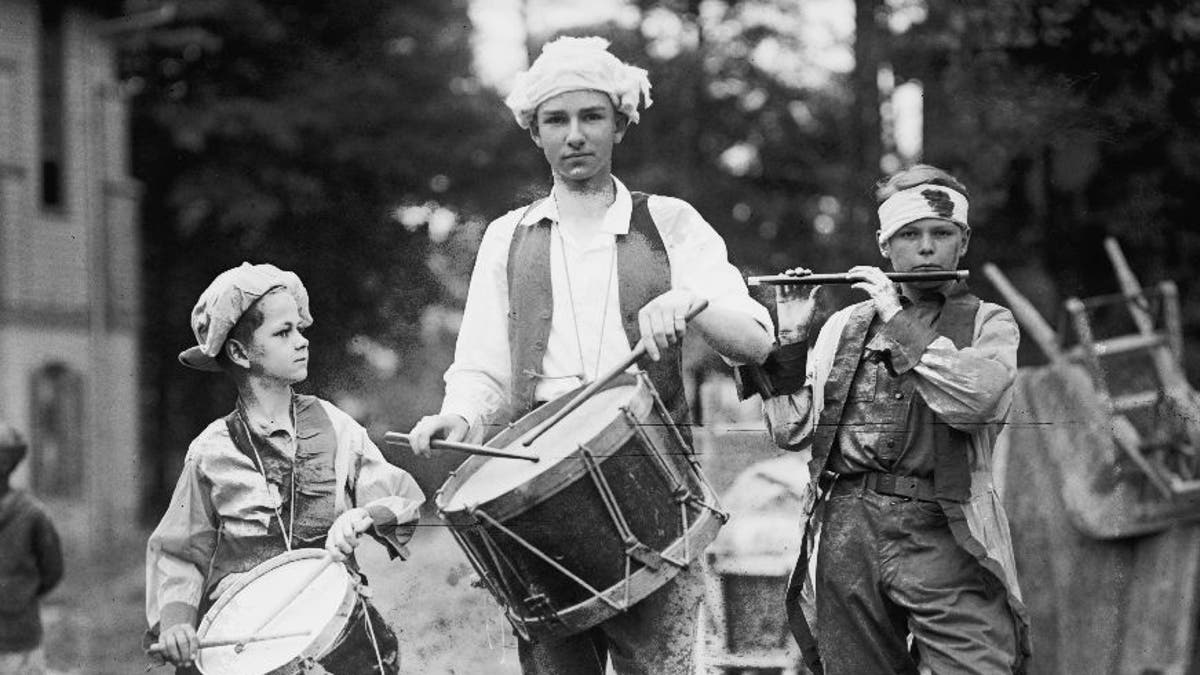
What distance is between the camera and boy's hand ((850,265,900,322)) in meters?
4.04

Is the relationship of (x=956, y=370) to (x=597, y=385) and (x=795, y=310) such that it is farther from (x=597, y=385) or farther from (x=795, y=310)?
(x=597, y=385)

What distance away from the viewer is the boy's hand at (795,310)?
423 centimetres

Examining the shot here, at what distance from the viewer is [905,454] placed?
4.12 meters

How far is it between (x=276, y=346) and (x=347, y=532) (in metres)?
0.57

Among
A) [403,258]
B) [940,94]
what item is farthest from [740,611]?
[940,94]

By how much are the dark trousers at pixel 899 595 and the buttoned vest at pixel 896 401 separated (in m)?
0.09

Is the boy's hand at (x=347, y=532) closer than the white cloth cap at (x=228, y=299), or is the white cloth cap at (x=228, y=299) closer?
the boy's hand at (x=347, y=532)

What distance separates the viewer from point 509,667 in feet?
16.6

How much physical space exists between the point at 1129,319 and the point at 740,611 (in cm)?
321

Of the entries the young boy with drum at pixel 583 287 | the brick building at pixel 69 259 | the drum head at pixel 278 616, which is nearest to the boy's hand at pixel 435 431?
the young boy with drum at pixel 583 287

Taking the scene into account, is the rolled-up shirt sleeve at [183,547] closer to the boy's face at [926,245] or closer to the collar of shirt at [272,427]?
the collar of shirt at [272,427]

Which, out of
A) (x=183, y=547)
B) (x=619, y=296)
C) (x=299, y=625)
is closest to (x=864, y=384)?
(x=619, y=296)

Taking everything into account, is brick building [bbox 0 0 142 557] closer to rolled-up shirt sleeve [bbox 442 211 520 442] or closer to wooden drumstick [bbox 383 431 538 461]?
rolled-up shirt sleeve [bbox 442 211 520 442]

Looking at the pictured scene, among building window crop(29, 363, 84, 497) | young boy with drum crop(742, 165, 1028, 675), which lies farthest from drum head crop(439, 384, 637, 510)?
building window crop(29, 363, 84, 497)
